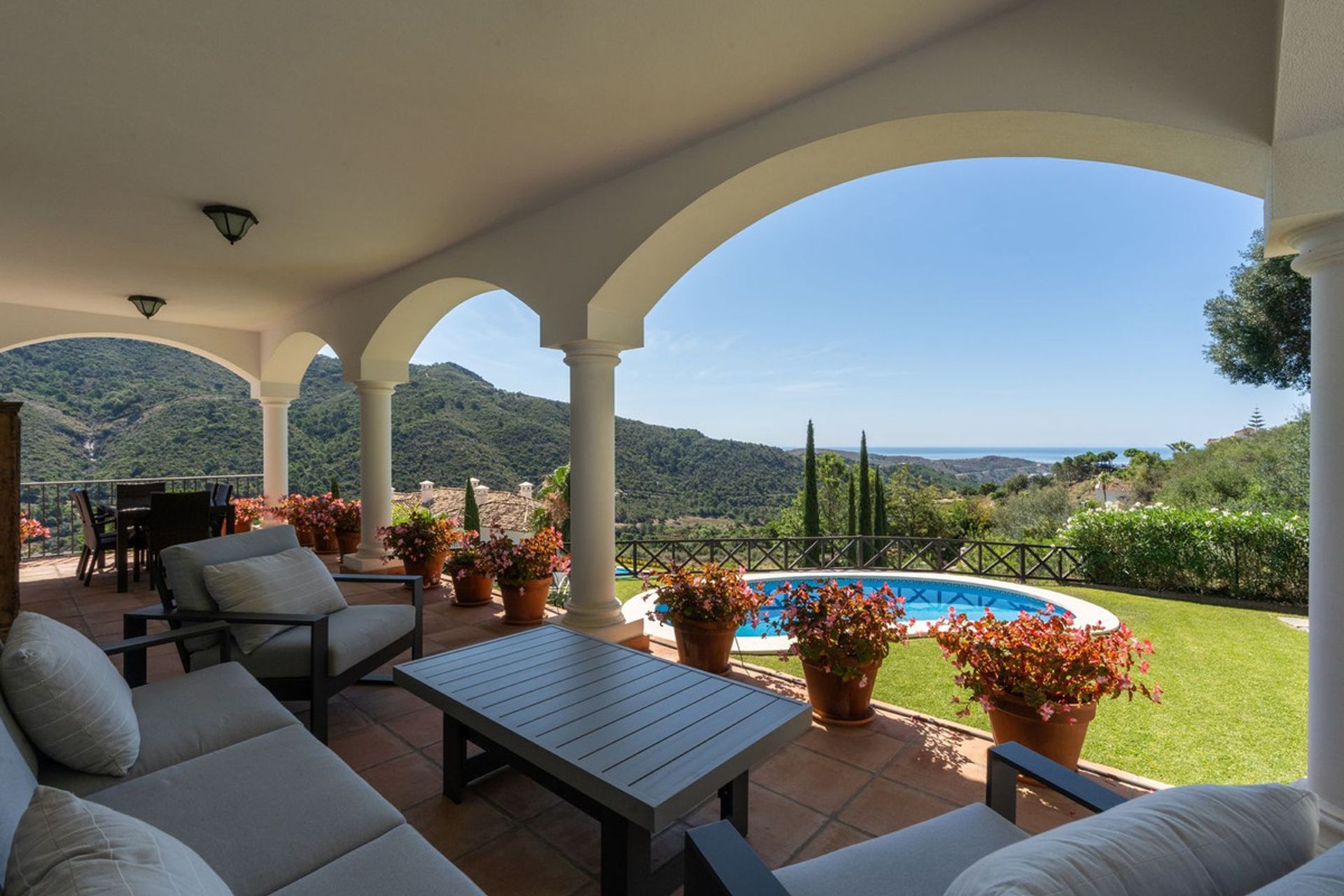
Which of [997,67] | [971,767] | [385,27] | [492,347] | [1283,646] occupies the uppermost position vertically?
[492,347]

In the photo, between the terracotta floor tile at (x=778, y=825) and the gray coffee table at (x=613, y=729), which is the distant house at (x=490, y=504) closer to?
the gray coffee table at (x=613, y=729)

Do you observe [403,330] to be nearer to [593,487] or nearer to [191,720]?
[593,487]

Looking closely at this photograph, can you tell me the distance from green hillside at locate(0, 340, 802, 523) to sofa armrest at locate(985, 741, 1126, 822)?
15.1 meters

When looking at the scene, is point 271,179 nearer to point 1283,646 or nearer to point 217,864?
point 217,864

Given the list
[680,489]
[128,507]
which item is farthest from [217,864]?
[680,489]

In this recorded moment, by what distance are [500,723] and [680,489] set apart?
16383mm

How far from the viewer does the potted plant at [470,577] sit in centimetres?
479

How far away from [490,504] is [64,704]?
10657mm

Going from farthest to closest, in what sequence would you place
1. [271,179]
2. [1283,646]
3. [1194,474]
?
1. [1194,474]
2. [1283,646]
3. [271,179]

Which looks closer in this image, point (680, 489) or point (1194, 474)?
point (1194, 474)

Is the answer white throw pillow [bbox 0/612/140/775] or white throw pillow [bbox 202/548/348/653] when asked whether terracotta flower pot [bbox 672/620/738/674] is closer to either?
white throw pillow [bbox 202/548/348/653]

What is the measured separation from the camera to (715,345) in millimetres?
30781

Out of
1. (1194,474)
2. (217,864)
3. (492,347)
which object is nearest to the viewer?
(217,864)

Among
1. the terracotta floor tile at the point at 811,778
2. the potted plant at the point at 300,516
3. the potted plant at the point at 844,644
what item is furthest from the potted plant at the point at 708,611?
the potted plant at the point at 300,516
